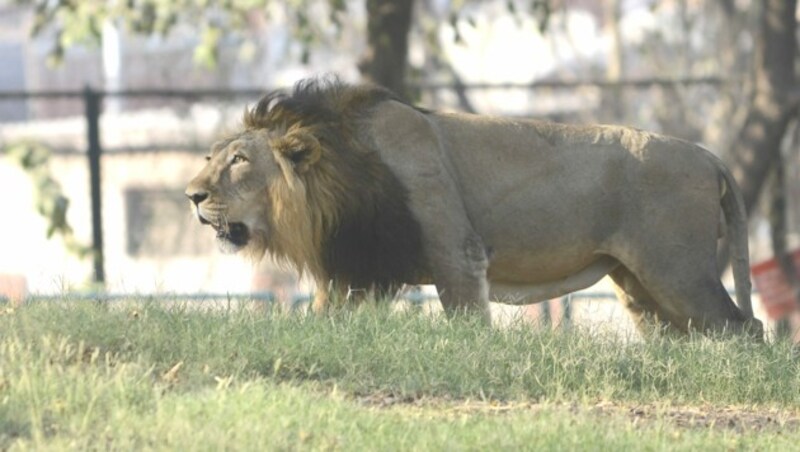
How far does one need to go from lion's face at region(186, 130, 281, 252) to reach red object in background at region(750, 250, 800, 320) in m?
5.95

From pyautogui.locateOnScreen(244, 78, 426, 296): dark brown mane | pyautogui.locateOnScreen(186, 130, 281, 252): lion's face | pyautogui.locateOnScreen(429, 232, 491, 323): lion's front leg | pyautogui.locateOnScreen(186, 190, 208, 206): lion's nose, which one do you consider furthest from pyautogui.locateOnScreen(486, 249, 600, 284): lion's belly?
pyautogui.locateOnScreen(186, 190, 208, 206): lion's nose

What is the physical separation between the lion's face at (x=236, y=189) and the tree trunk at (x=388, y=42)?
16.5 feet

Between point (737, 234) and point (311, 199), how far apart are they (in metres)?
2.11

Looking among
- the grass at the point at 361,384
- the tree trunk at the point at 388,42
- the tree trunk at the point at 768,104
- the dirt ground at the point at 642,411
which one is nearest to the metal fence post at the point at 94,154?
the tree trunk at the point at 388,42

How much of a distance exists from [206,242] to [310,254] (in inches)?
299

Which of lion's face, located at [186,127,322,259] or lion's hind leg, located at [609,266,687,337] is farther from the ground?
lion's face, located at [186,127,322,259]

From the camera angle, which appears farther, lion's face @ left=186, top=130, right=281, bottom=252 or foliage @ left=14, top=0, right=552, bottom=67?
foliage @ left=14, top=0, right=552, bottom=67

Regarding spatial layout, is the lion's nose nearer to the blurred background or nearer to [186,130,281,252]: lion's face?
[186,130,281,252]: lion's face

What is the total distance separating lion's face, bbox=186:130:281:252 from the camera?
7.80 m

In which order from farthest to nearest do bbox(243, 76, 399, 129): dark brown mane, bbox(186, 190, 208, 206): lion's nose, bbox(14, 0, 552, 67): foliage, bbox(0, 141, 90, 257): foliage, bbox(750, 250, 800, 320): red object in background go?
bbox(14, 0, 552, 67): foliage < bbox(750, 250, 800, 320): red object in background < bbox(0, 141, 90, 257): foliage < bbox(243, 76, 399, 129): dark brown mane < bbox(186, 190, 208, 206): lion's nose

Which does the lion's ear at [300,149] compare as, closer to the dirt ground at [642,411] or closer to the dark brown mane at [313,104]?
the dark brown mane at [313,104]

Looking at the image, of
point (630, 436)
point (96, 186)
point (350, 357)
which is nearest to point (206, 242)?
point (96, 186)

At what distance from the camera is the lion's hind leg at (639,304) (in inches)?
333

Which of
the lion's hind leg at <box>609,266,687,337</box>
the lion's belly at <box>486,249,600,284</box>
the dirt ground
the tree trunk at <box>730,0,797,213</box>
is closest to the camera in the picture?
the dirt ground
